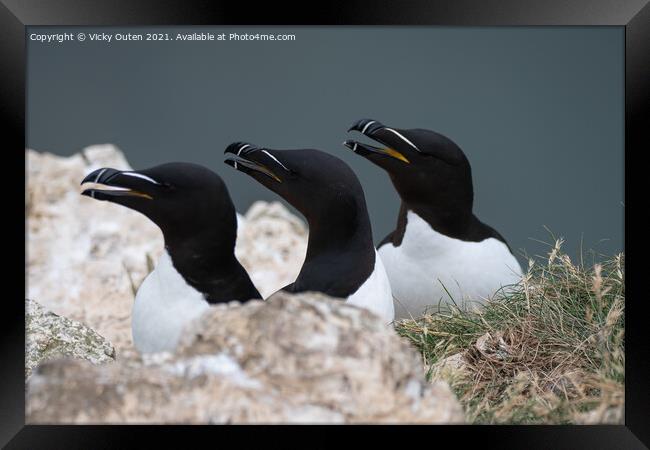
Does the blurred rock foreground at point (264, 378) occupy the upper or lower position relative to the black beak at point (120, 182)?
lower

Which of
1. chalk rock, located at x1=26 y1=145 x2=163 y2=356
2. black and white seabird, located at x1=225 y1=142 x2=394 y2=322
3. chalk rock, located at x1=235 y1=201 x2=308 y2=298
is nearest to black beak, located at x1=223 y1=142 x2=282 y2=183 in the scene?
black and white seabird, located at x1=225 y1=142 x2=394 y2=322

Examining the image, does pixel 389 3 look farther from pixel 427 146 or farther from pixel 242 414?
pixel 242 414

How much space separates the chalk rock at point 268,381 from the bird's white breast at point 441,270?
9.94 ft

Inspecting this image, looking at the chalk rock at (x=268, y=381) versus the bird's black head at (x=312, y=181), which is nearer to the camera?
the chalk rock at (x=268, y=381)

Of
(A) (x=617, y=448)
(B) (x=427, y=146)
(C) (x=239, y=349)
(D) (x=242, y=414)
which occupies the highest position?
(B) (x=427, y=146)

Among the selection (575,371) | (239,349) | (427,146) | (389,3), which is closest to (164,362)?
(239,349)

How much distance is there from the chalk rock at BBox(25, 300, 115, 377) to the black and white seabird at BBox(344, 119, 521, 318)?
2253 mm

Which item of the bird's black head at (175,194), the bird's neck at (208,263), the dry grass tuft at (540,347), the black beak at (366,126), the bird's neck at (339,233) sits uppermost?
the black beak at (366,126)

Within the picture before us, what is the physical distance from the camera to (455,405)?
4.08m

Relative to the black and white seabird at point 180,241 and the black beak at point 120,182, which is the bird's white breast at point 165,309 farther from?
the black beak at point 120,182

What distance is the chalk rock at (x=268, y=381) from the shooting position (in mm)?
3902

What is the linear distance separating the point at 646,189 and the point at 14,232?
333cm

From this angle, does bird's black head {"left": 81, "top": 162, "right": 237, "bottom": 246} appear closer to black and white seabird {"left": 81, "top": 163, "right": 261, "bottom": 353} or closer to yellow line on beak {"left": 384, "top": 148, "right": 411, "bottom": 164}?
black and white seabird {"left": 81, "top": 163, "right": 261, "bottom": 353}

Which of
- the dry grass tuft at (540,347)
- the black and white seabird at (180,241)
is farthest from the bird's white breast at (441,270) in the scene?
the black and white seabird at (180,241)
